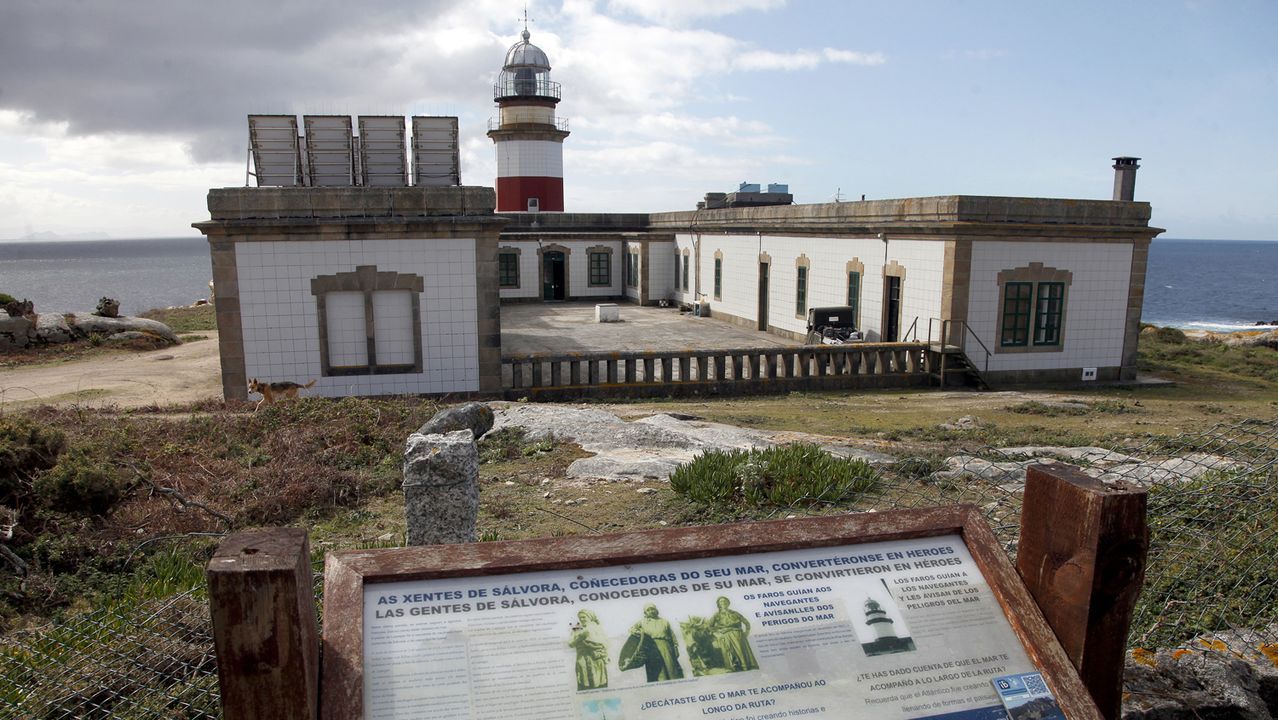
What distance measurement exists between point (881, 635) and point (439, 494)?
296 centimetres

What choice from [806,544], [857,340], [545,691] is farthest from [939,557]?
[857,340]

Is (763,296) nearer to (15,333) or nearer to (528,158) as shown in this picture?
(528,158)

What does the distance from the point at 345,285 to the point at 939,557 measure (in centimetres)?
1386

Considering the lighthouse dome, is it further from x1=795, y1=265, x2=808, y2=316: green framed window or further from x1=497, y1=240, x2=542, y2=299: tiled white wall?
x1=795, y1=265, x2=808, y2=316: green framed window

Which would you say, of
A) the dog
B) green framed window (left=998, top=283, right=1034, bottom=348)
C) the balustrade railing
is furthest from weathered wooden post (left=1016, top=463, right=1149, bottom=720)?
green framed window (left=998, top=283, right=1034, bottom=348)

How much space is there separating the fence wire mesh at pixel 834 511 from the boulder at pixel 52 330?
20.8m

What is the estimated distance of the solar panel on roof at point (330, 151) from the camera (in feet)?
54.6

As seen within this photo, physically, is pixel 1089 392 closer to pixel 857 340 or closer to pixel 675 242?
→ pixel 857 340

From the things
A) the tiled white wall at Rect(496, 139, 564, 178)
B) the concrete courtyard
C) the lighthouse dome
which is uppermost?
the lighthouse dome

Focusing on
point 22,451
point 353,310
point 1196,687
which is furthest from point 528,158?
point 1196,687

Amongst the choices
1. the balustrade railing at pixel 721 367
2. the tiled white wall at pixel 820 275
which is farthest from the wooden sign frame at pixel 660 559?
the tiled white wall at pixel 820 275

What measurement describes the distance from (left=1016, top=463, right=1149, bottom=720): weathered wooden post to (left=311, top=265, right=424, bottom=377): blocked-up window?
13698mm

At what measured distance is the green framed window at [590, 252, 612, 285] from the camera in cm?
3691

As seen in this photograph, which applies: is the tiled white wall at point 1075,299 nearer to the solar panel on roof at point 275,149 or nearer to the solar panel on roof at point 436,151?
the solar panel on roof at point 436,151
